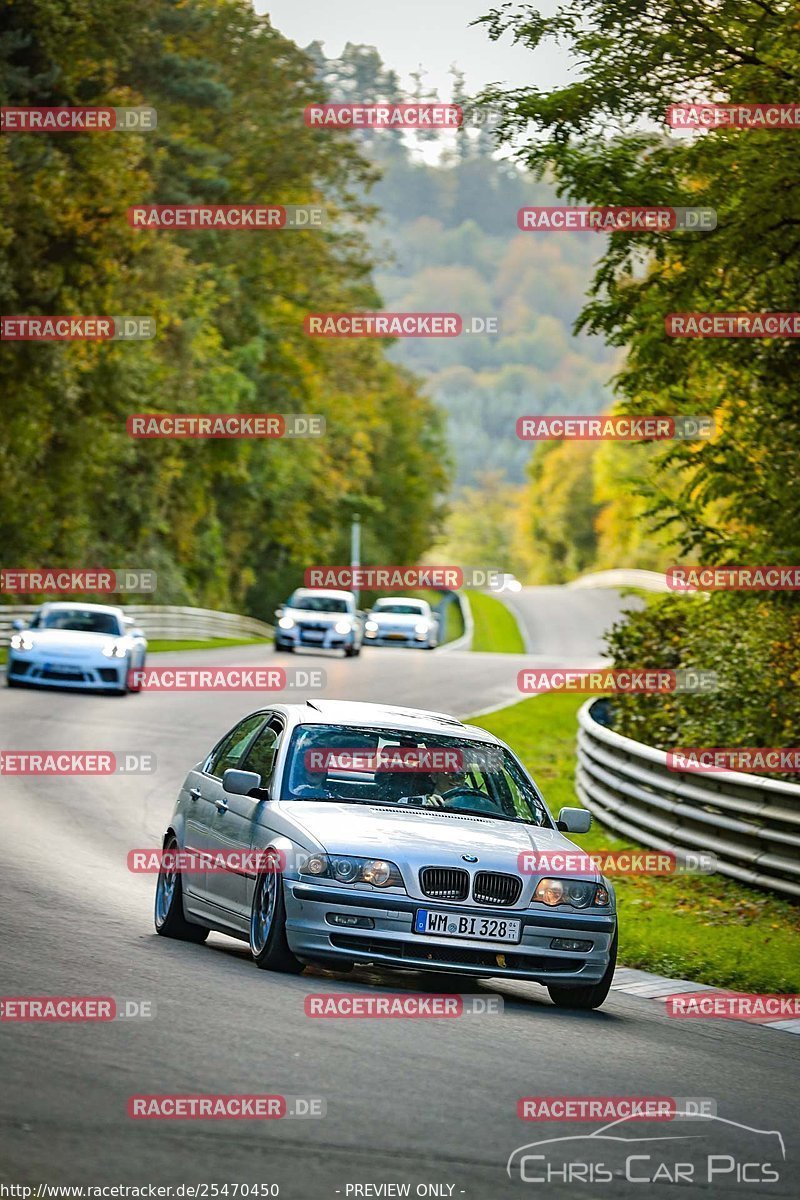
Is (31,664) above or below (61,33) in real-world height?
below

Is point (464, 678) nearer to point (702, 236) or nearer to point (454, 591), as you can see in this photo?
point (702, 236)

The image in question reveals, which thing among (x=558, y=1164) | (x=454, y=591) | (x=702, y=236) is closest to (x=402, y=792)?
(x=558, y=1164)

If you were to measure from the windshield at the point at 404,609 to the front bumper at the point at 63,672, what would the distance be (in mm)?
26417

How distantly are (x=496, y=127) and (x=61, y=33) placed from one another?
26.9 m

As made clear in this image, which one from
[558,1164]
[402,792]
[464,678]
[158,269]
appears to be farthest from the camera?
[158,269]

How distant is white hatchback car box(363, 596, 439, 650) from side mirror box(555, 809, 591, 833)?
4492 centimetres

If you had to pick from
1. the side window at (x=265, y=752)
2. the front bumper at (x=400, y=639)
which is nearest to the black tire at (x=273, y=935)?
the side window at (x=265, y=752)

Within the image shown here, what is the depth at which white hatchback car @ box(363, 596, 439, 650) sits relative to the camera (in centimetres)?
5600

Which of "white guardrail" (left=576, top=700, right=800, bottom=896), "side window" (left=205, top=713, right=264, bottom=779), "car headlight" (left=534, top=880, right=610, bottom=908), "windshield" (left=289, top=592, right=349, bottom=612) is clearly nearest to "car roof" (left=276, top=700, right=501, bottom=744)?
"side window" (left=205, top=713, right=264, bottom=779)

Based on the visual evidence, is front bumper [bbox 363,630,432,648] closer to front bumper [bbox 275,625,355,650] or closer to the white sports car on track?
front bumper [bbox 275,625,355,650]

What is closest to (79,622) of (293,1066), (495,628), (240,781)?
(240,781)

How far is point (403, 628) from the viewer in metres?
55.9

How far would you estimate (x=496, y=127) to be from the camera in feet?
56.7

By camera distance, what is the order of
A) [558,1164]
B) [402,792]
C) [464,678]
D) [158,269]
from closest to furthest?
1. [558,1164]
2. [402,792]
3. [464,678]
4. [158,269]
